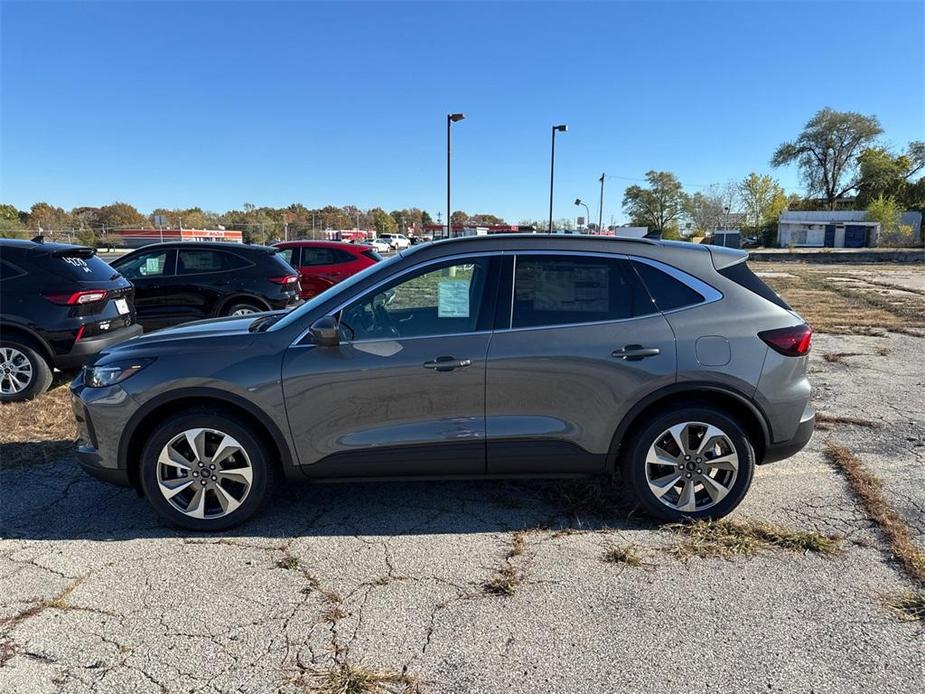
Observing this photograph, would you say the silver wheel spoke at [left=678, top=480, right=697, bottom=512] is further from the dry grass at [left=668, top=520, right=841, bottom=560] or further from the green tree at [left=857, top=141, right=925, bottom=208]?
the green tree at [left=857, top=141, right=925, bottom=208]

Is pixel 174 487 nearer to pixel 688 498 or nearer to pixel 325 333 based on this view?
pixel 325 333

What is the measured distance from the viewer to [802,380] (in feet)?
11.7

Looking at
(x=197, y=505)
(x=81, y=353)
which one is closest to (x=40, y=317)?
(x=81, y=353)

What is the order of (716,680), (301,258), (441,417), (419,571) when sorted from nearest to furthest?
(716,680) → (419,571) → (441,417) → (301,258)

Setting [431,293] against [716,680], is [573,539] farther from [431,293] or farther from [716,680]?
[431,293]

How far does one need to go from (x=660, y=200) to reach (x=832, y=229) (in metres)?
24.3

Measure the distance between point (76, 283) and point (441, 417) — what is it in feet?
15.5

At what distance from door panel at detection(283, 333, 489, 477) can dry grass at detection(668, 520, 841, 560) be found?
1261mm

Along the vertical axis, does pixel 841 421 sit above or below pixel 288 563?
above

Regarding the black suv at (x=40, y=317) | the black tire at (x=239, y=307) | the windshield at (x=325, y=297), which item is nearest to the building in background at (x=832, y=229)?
the black tire at (x=239, y=307)

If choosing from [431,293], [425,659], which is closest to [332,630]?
[425,659]

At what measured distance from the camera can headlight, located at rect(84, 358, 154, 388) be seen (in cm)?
347

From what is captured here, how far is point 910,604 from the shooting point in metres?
2.81

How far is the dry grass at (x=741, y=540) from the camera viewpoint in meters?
3.30
